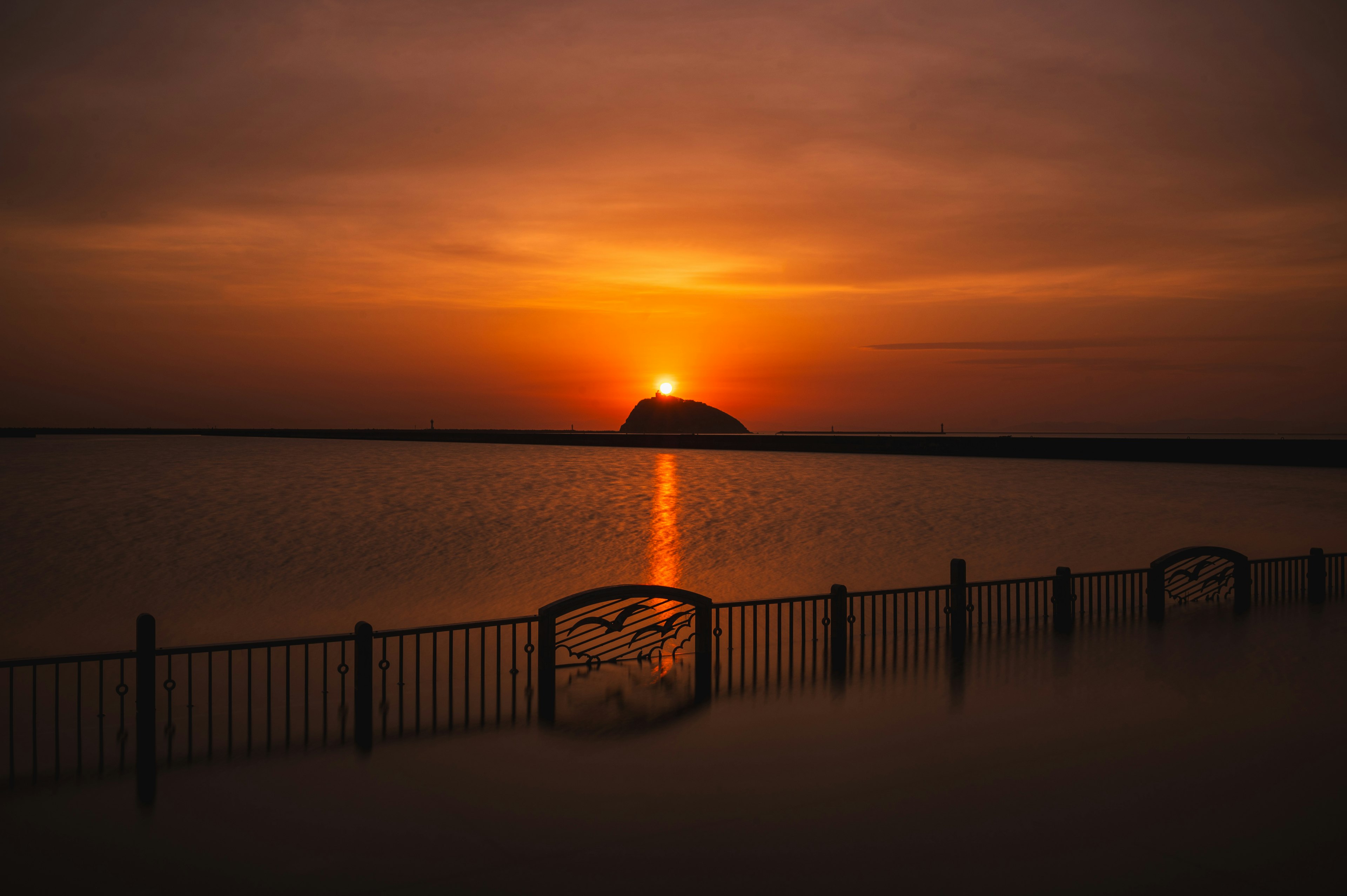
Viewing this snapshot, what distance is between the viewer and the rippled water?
30.7 m

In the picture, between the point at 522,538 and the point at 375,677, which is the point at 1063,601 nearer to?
the point at 375,677

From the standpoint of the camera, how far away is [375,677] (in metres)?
16.6

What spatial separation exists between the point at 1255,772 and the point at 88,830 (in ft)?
37.0

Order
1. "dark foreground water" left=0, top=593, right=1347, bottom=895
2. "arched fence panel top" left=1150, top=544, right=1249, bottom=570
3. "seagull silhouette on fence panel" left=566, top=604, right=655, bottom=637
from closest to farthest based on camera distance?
"dark foreground water" left=0, top=593, right=1347, bottom=895, "seagull silhouette on fence panel" left=566, top=604, right=655, bottom=637, "arched fence panel top" left=1150, top=544, right=1249, bottom=570

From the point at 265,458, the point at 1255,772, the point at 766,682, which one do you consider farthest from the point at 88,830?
the point at 265,458

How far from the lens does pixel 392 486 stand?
93.9m

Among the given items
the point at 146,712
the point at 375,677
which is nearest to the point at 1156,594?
A: the point at 375,677

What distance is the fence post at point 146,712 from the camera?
9.11 meters

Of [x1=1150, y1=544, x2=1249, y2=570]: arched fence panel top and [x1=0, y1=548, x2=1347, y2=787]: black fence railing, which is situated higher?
[x1=1150, y1=544, x2=1249, y2=570]: arched fence panel top

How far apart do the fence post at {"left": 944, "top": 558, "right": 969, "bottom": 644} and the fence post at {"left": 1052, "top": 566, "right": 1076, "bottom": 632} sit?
5.54ft

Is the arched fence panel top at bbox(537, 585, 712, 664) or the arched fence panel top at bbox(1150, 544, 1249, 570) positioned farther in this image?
the arched fence panel top at bbox(1150, 544, 1249, 570)

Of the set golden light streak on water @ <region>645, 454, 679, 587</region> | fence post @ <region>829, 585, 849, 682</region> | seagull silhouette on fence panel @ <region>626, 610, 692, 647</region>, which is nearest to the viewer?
fence post @ <region>829, 585, 849, 682</region>

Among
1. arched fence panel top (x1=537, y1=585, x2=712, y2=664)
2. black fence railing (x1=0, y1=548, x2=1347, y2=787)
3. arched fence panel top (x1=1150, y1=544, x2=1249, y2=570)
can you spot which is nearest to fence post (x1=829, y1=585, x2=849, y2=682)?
black fence railing (x1=0, y1=548, x2=1347, y2=787)

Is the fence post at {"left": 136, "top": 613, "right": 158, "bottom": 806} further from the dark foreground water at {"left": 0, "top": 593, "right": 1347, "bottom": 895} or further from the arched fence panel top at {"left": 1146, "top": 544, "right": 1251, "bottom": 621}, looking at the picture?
the arched fence panel top at {"left": 1146, "top": 544, "right": 1251, "bottom": 621}
